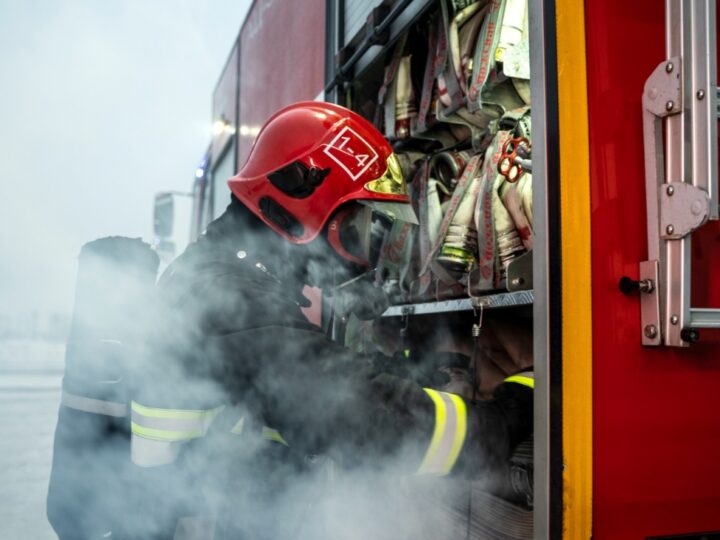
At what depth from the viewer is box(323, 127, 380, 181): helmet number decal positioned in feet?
5.97

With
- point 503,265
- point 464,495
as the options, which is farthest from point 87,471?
point 503,265

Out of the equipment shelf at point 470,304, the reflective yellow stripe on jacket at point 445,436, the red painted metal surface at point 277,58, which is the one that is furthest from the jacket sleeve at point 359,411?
A: the red painted metal surface at point 277,58

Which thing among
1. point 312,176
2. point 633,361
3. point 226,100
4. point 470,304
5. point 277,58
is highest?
point 226,100

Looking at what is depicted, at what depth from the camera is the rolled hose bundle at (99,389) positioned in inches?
64.8

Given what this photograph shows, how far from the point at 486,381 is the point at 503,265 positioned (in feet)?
1.38

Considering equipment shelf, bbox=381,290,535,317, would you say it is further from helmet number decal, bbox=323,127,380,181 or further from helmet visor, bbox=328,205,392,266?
helmet number decal, bbox=323,127,380,181

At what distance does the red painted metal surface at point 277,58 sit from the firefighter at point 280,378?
1.55m

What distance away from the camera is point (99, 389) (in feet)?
5.37

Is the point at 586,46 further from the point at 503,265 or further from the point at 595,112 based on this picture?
the point at 503,265

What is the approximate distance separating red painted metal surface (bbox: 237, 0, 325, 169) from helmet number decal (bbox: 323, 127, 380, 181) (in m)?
1.47

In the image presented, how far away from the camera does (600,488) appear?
1.13 meters

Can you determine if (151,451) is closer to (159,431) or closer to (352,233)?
(159,431)

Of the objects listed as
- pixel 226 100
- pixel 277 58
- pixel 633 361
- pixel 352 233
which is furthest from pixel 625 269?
pixel 226 100

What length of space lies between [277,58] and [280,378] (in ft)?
11.9
